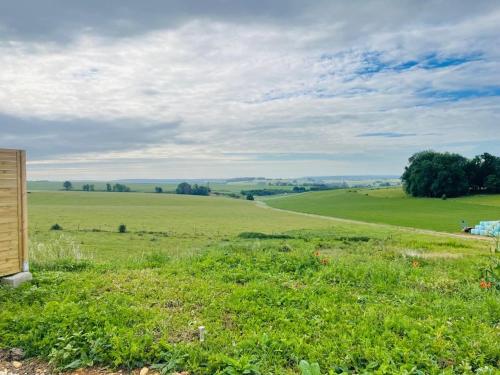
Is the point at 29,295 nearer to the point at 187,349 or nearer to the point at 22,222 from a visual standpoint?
the point at 22,222

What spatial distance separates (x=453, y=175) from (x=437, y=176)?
9.48 feet

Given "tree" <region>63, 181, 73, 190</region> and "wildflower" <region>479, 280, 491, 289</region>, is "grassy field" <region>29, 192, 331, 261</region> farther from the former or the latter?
"tree" <region>63, 181, 73, 190</region>

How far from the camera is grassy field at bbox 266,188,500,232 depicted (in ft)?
138

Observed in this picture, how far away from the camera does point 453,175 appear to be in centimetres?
6975

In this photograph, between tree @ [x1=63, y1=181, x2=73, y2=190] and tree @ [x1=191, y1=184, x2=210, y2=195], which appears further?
tree @ [x1=63, y1=181, x2=73, y2=190]

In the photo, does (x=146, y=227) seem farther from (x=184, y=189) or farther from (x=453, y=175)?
(x=184, y=189)

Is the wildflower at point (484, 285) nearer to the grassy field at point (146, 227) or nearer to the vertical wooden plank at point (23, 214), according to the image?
the grassy field at point (146, 227)

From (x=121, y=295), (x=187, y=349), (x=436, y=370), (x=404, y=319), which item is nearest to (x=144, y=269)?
(x=121, y=295)

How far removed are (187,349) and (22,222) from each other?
15.6ft

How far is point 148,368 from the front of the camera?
4.12 meters

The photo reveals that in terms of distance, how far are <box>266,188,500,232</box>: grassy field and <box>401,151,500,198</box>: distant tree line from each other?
13.0 ft

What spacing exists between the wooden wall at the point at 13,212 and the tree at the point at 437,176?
74.2m

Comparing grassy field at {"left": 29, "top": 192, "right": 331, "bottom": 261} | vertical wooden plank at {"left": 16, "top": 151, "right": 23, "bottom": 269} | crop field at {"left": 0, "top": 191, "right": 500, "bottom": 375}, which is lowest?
grassy field at {"left": 29, "top": 192, "right": 331, "bottom": 261}

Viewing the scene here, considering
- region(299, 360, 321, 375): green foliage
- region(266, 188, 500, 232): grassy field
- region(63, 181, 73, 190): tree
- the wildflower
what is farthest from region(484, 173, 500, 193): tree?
region(63, 181, 73, 190): tree
